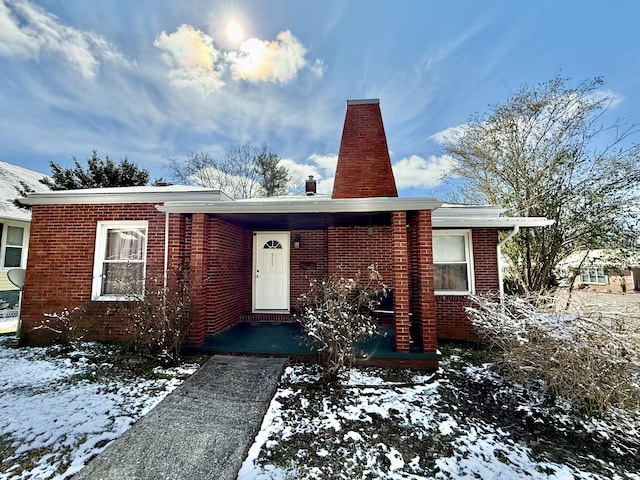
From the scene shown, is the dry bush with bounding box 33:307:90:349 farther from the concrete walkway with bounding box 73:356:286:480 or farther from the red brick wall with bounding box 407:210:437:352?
the red brick wall with bounding box 407:210:437:352

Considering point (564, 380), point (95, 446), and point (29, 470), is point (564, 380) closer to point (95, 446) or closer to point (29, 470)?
point (95, 446)

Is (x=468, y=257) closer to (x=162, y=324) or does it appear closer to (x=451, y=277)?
(x=451, y=277)

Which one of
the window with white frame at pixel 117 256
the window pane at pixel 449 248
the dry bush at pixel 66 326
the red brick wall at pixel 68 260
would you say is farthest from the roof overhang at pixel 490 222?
the dry bush at pixel 66 326

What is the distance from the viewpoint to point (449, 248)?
6.61m

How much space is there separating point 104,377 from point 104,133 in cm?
1258

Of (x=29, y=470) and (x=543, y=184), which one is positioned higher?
(x=543, y=184)

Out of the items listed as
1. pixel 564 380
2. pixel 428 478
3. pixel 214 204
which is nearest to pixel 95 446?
pixel 428 478

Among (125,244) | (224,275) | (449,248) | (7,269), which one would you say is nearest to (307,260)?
(224,275)

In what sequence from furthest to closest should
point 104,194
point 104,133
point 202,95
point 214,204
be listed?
point 104,133, point 202,95, point 104,194, point 214,204

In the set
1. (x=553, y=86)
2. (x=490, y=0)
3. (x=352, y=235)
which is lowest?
(x=352, y=235)

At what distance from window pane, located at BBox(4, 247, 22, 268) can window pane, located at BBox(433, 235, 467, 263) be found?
1364 centimetres

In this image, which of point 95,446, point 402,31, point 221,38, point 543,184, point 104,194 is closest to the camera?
point 95,446

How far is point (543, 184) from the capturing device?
899 centimetres

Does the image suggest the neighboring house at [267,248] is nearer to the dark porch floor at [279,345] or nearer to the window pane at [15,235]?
the dark porch floor at [279,345]
